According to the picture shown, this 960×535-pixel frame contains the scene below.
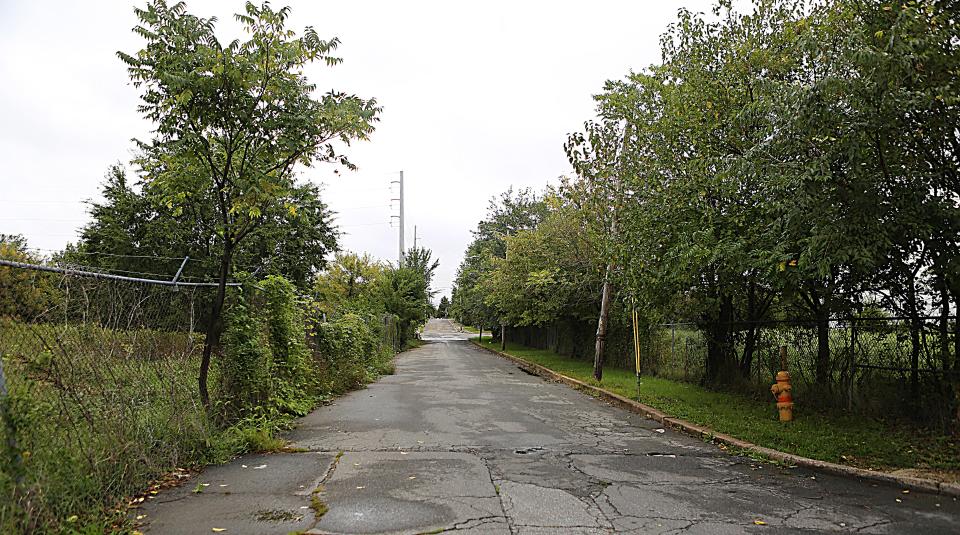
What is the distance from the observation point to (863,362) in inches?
361

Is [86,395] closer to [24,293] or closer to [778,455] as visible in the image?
[24,293]

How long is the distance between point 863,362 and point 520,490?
652 cm

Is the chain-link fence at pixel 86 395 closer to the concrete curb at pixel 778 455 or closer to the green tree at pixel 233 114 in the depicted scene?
the green tree at pixel 233 114

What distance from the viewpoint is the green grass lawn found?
6.90 m

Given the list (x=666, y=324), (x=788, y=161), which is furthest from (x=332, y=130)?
(x=666, y=324)

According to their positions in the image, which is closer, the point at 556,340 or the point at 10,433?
the point at 10,433

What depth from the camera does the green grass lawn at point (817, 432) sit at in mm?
6902

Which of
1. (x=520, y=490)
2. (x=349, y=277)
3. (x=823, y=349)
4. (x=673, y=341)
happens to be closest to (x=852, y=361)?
(x=823, y=349)

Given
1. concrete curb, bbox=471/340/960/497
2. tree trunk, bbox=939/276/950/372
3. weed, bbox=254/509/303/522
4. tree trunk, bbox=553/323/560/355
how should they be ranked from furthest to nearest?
tree trunk, bbox=553/323/560/355 < tree trunk, bbox=939/276/950/372 < concrete curb, bbox=471/340/960/497 < weed, bbox=254/509/303/522

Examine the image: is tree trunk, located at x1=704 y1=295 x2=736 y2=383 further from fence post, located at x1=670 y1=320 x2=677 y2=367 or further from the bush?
the bush

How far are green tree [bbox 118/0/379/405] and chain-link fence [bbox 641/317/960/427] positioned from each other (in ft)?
25.9

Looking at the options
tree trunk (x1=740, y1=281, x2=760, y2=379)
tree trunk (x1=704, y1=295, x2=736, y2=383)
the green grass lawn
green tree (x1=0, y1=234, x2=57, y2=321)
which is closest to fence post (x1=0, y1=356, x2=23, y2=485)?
green tree (x1=0, y1=234, x2=57, y2=321)

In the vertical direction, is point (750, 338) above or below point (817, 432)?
above

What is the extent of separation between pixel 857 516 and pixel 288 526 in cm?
478
